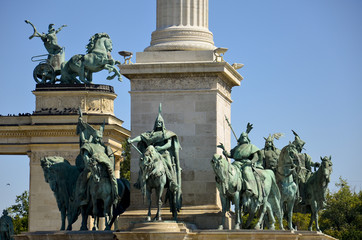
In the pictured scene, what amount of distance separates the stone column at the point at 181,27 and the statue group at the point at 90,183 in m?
3.59

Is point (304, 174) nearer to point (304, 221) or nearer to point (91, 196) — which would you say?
point (91, 196)

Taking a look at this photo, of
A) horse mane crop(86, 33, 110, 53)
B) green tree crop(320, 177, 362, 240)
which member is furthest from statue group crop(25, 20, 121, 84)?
green tree crop(320, 177, 362, 240)

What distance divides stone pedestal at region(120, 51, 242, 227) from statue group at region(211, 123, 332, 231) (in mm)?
1124

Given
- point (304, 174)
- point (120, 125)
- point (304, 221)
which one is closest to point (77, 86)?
point (120, 125)

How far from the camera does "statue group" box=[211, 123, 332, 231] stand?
3469 cm

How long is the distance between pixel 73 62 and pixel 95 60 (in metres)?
1.64

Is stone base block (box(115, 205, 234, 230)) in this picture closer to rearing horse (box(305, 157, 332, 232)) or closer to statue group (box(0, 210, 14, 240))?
rearing horse (box(305, 157, 332, 232))

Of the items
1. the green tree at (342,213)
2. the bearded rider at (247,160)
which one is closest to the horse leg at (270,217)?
the bearded rider at (247,160)

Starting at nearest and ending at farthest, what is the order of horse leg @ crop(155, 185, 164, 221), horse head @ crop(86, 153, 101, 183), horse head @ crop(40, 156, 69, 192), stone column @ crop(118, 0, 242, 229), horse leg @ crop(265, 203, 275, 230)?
horse leg @ crop(155, 185, 164, 221) → horse head @ crop(86, 153, 101, 183) → stone column @ crop(118, 0, 242, 229) → horse leg @ crop(265, 203, 275, 230) → horse head @ crop(40, 156, 69, 192)

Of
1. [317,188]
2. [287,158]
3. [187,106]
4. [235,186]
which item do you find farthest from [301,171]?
[235,186]

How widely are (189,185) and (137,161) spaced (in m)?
1.83

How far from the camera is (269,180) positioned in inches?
1433

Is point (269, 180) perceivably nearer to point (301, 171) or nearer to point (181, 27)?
point (301, 171)

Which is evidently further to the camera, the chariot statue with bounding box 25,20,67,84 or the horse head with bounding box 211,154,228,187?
the chariot statue with bounding box 25,20,67,84
